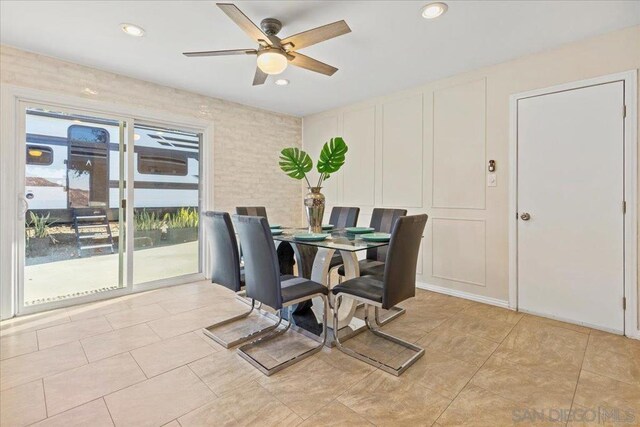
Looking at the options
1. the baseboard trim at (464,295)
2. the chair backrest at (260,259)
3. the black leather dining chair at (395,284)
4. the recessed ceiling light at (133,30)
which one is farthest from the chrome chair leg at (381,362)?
the recessed ceiling light at (133,30)

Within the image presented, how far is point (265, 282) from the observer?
210 centimetres

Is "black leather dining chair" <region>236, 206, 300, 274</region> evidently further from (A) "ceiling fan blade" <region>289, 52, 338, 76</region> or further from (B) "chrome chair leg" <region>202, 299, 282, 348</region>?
(A) "ceiling fan blade" <region>289, 52, 338, 76</region>

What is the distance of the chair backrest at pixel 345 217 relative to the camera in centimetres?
368

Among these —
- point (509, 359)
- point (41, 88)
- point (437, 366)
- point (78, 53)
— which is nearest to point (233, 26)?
point (78, 53)

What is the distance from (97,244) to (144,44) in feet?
7.33

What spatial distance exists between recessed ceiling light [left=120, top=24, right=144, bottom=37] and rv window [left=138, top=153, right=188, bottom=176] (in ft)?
5.13

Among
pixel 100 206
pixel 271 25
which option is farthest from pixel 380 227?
pixel 100 206

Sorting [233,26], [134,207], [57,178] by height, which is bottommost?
[134,207]

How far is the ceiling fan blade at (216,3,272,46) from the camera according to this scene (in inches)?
69.4

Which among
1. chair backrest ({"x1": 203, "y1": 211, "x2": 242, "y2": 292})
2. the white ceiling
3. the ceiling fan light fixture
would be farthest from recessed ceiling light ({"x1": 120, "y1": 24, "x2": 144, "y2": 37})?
chair backrest ({"x1": 203, "y1": 211, "x2": 242, "y2": 292})

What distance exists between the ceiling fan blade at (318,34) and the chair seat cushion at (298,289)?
70.1 inches

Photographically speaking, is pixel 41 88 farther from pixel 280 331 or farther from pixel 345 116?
pixel 345 116

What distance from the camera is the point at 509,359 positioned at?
2.17m

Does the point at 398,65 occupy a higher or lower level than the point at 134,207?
higher
